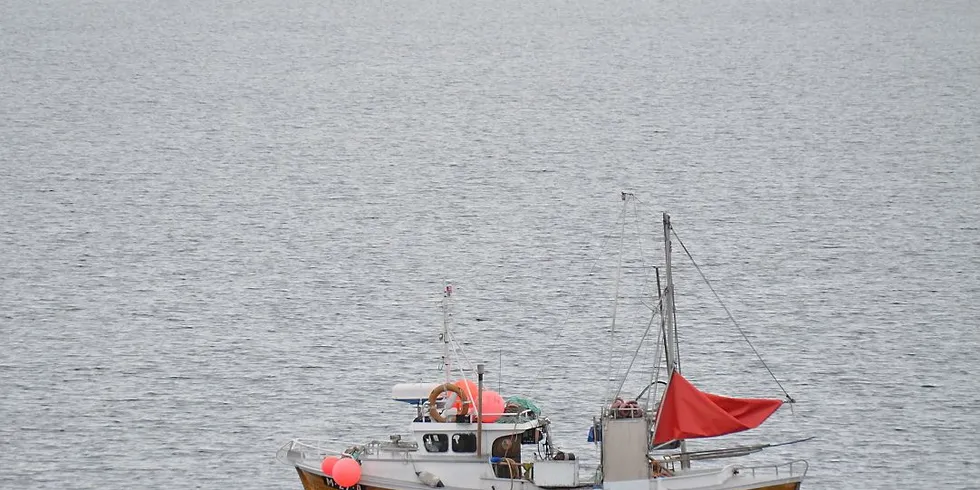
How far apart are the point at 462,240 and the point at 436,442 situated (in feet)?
187

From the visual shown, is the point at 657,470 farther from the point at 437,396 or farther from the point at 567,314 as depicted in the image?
the point at 567,314

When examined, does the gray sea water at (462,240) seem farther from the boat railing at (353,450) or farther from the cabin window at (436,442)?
the cabin window at (436,442)

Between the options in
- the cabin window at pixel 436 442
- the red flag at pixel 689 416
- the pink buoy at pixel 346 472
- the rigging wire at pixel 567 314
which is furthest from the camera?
the rigging wire at pixel 567 314

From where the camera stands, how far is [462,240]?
101 m

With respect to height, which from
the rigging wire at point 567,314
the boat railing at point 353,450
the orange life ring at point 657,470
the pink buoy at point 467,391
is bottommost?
the orange life ring at point 657,470

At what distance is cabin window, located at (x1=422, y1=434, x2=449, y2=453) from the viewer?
1758 inches

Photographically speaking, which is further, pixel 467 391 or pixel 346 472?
pixel 467 391

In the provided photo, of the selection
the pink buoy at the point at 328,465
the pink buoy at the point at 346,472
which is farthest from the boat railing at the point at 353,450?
the pink buoy at the point at 346,472

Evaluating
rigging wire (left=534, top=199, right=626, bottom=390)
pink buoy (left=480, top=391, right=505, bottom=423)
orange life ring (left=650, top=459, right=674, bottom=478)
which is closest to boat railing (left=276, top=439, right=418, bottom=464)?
pink buoy (left=480, top=391, right=505, bottom=423)

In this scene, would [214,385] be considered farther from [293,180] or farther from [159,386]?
[293,180]

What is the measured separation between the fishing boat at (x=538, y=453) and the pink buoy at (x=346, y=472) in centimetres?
3

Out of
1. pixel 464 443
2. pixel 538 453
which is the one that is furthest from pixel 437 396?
pixel 538 453

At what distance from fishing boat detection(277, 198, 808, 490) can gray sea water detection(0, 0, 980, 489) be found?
39.8 ft

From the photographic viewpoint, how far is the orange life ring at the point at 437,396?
44.5 metres
